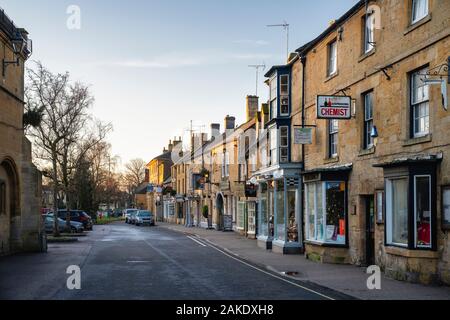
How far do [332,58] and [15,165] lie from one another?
13808mm

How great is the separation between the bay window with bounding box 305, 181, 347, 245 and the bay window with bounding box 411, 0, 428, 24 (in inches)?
261

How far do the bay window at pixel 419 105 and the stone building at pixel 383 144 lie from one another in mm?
28

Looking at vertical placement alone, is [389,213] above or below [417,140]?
below

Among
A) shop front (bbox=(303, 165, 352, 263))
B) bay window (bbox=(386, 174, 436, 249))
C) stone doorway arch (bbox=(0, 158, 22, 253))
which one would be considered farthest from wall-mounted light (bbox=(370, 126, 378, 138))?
stone doorway arch (bbox=(0, 158, 22, 253))

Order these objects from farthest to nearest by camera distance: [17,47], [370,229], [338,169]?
[17,47] → [338,169] → [370,229]

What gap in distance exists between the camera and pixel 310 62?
25.1 meters

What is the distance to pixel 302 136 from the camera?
2300cm

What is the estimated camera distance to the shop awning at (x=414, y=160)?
1499 centimetres

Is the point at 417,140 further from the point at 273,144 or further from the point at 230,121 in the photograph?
the point at 230,121

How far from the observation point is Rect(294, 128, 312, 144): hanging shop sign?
75.5ft

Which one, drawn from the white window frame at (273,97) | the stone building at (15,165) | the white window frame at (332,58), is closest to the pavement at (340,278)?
the white window frame at (273,97)

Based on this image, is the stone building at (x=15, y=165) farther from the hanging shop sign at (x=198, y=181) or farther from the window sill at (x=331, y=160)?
the hanging shop sign at (x=198, y=181)

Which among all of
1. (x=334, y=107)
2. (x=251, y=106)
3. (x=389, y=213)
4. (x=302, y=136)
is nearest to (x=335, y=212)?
(x=302, y=136)
